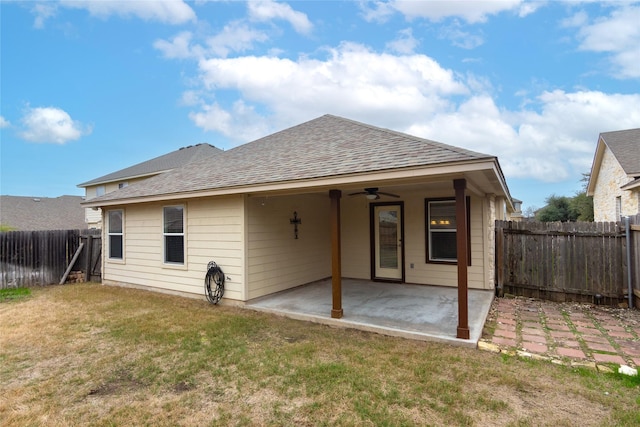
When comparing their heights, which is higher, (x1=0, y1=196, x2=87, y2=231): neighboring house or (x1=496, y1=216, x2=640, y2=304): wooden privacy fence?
(x1=0, y1=196, x2=87, y2=231): neighboring house

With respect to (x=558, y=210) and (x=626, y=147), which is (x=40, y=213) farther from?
(x=558, y=210)

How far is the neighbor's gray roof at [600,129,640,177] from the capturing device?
10.5 m

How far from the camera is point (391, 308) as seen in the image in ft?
17.4

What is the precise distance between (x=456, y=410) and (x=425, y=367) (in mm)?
742

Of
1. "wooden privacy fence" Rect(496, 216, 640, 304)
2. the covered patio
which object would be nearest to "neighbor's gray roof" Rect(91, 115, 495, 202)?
the covered patio

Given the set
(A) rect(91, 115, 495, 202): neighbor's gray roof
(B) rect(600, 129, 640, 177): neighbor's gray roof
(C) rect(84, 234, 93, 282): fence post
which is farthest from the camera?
(B) rect(600, 129, 640, 177): neighbor's gray roof

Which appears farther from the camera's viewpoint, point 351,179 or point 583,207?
point 583,207

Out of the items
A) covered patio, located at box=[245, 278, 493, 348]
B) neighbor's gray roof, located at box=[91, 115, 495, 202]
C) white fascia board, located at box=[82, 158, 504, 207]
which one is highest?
neighbor's gray roof, located at box=[91, 115, 495, 202]

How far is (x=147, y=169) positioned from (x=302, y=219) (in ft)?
47.2

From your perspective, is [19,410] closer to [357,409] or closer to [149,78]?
[357,409]

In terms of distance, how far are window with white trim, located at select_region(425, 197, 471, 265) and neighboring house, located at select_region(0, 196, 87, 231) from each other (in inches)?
930

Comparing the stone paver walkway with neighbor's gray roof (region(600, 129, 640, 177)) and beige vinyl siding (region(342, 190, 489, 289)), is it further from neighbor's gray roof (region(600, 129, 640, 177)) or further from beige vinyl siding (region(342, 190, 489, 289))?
neighbor's gray roof (region(600, 129, 640, 177))

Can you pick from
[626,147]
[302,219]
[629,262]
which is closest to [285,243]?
[302,219]

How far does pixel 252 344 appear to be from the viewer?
13.2ft
